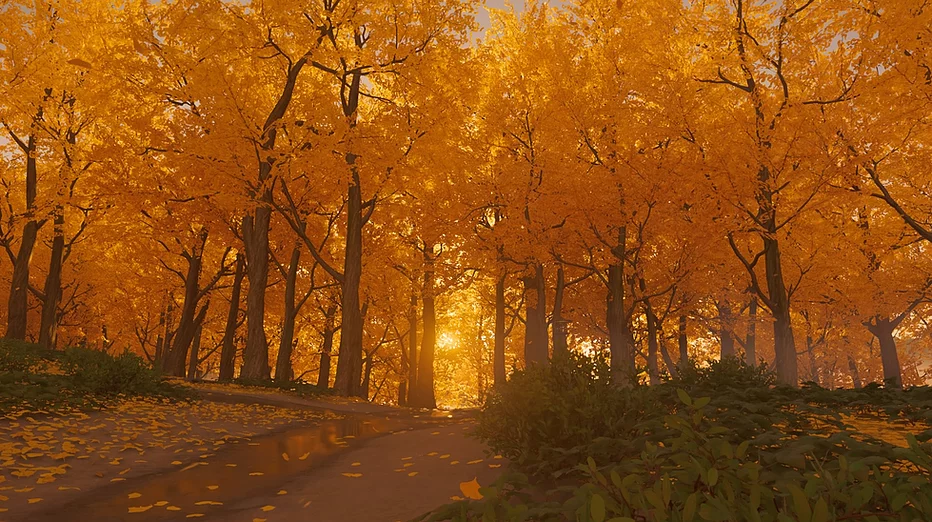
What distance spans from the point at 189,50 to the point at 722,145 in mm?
14442

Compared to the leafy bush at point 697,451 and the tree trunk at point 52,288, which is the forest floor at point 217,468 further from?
the tree trunk at point 52,288

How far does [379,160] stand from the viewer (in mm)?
14562

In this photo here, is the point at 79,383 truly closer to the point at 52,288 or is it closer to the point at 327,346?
the point at 52,288

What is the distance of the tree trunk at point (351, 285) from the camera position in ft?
51.3

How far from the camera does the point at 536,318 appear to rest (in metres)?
18.7

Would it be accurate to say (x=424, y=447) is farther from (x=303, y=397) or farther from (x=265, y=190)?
(x=265, y=190)

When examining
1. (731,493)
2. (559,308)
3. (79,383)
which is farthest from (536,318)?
(731,493)

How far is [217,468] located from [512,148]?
11.0 meters

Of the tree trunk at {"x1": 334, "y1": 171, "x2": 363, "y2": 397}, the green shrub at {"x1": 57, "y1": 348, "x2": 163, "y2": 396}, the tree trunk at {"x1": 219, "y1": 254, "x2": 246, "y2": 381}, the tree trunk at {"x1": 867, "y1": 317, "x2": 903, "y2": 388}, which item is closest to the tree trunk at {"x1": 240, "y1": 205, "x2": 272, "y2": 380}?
the tree trunk at {"x1": 334, "y1": 171, "x2": 363, "y2": 397}

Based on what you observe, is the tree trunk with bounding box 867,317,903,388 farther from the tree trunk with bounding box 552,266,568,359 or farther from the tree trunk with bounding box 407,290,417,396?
the tree trunk with bounding box 407,290,417,396

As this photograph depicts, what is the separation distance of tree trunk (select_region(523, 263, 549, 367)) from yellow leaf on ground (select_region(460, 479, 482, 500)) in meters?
12.0

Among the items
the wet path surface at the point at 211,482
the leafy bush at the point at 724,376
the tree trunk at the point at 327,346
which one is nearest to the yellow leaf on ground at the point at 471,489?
the wet path surface at the point at 211,482

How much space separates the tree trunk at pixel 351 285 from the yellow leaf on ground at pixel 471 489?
1044 centimetres

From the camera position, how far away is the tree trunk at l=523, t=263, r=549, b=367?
17609mm
